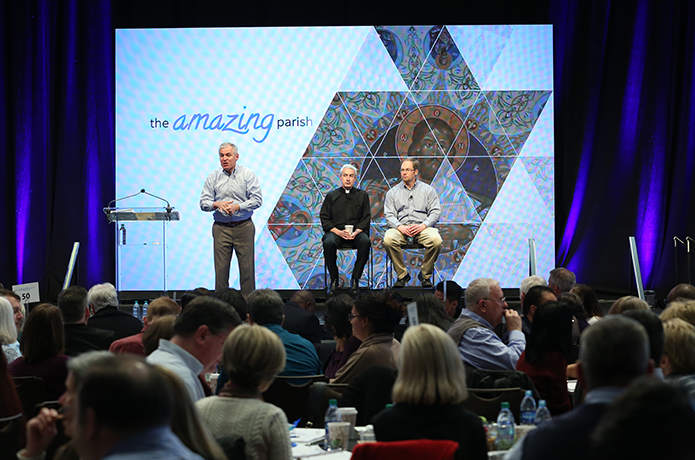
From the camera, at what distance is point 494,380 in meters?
3.47

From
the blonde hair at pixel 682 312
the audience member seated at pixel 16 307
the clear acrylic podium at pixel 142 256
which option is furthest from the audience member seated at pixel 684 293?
the clear acrylic podium at pixel 142 256

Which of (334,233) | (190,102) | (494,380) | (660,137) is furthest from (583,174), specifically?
(494,380)

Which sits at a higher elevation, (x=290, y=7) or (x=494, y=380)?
(x=290, y=7)

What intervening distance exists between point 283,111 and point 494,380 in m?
6.06

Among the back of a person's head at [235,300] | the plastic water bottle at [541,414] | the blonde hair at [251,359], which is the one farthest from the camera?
the back of a person's head at [235,300]

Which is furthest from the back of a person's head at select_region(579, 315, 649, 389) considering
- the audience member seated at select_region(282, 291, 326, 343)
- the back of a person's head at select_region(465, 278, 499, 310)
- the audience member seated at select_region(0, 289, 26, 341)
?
the audience member seated at select_region(0, 289, 26, 341)

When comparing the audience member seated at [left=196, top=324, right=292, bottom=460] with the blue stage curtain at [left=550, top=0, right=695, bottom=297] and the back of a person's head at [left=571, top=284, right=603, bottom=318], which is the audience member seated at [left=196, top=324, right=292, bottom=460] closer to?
the back of a person's head at [left=571, top=284, right=603, bottom=318]

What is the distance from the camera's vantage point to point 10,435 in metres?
2.60

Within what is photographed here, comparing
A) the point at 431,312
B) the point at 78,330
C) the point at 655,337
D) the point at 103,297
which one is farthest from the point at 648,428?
the point at 103,297

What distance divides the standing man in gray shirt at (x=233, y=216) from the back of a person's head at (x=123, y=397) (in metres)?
6.29

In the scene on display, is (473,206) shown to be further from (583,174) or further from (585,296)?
(585,296)

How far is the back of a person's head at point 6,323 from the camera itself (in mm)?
4082

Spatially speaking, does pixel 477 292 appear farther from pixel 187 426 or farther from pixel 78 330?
pixel 187 426

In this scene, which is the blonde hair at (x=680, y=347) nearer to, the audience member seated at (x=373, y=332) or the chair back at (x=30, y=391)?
the audience member seated at (x=373, y=332)
